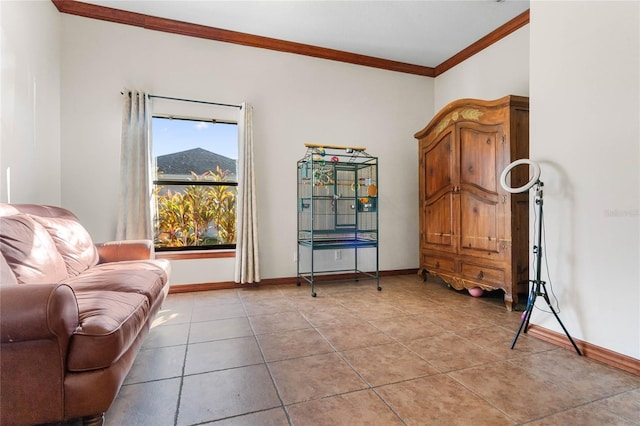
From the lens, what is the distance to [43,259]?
173 cm

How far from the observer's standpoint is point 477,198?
10.2ft

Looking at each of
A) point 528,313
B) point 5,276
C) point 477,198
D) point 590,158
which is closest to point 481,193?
point 477,198

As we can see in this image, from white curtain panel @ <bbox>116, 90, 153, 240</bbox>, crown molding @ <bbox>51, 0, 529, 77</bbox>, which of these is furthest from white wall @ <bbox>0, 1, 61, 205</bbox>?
white curtain panel @ <bbox>116, 90, 153, 240</bbox>

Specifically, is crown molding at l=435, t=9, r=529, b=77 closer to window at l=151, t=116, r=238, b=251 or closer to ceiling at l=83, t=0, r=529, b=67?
ceiling at l=83, t=0, r=529, b=67

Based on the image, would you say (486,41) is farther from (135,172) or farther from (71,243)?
(71,243)

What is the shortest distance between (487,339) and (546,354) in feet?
1.10

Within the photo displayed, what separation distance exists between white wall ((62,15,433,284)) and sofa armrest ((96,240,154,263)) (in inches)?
28.0

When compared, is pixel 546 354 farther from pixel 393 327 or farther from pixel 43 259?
pixel 43 259

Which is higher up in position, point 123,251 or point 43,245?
point 43,245

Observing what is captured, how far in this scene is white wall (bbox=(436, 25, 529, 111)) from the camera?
3404 millimetres

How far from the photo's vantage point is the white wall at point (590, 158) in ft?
5.76

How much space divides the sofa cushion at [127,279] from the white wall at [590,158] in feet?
8.69

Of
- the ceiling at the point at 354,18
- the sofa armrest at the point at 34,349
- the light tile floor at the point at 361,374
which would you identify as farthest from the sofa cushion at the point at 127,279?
the ceiling at the point at 354,18

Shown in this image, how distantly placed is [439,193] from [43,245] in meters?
3.52
